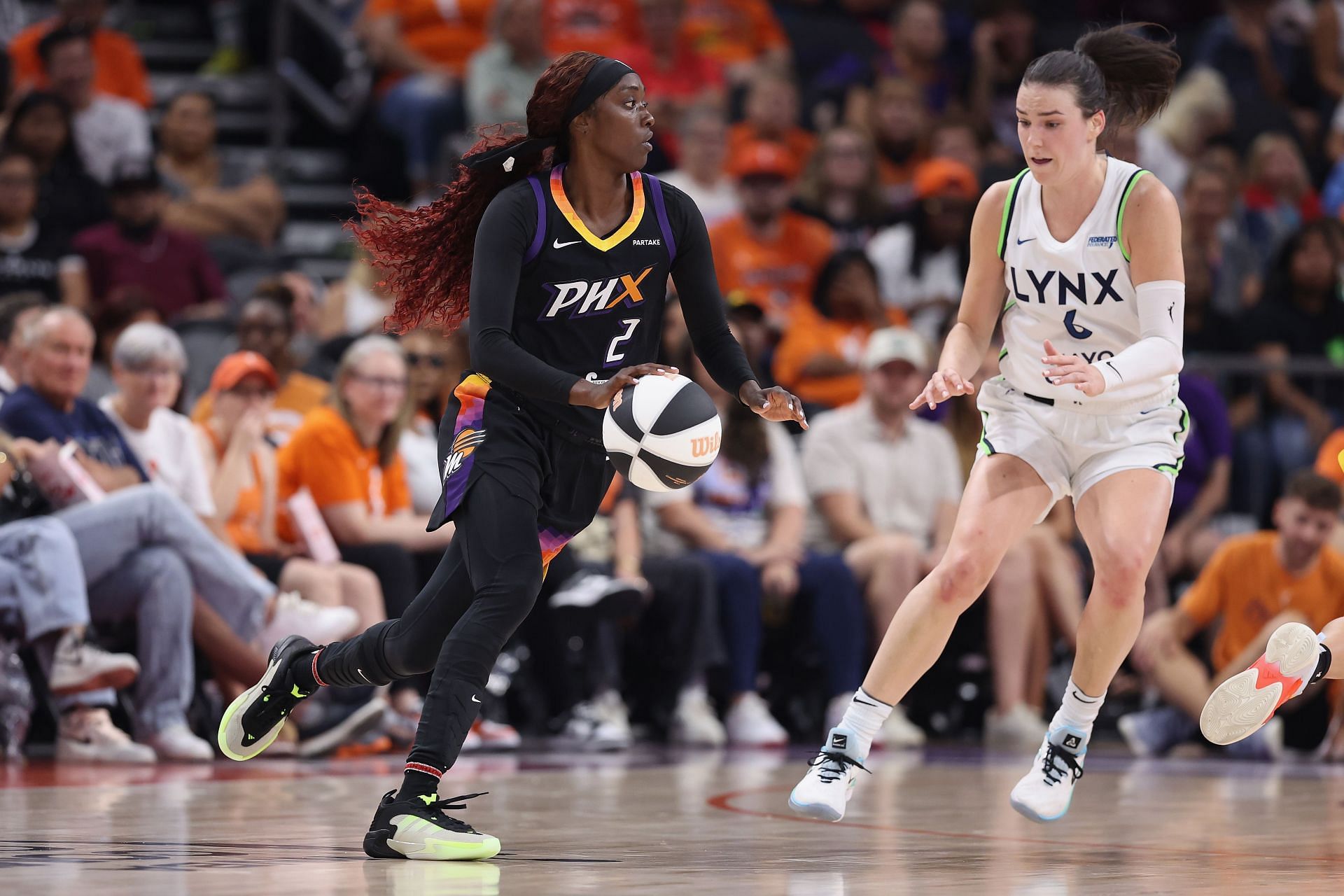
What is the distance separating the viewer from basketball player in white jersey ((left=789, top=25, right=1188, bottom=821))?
495cm

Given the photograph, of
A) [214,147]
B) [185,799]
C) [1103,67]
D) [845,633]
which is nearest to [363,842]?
[185,799]

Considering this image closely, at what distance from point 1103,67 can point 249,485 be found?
4.69 metres

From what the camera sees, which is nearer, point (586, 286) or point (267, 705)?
point (586, 286)

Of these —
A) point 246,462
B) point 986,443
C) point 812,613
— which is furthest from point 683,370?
point 986,443

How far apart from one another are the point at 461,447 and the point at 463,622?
1.61 feet

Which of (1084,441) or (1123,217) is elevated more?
(1123,217)

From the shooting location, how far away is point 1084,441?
5.09 m

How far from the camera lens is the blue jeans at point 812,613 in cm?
895

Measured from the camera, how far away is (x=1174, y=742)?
8992mm

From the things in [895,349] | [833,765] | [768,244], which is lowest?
[833,765]

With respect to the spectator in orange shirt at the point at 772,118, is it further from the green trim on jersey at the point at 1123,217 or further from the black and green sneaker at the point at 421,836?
the black and green sneaker at the point at 421,836

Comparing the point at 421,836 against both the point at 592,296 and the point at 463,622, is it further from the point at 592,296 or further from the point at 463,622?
the point at 592,296

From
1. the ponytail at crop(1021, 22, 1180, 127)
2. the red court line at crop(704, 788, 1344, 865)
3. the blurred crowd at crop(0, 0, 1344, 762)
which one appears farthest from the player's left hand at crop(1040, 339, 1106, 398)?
the blurred crowd at crop(0, 0, 1344, 762)

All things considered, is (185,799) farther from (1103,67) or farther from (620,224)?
(1103,67)
